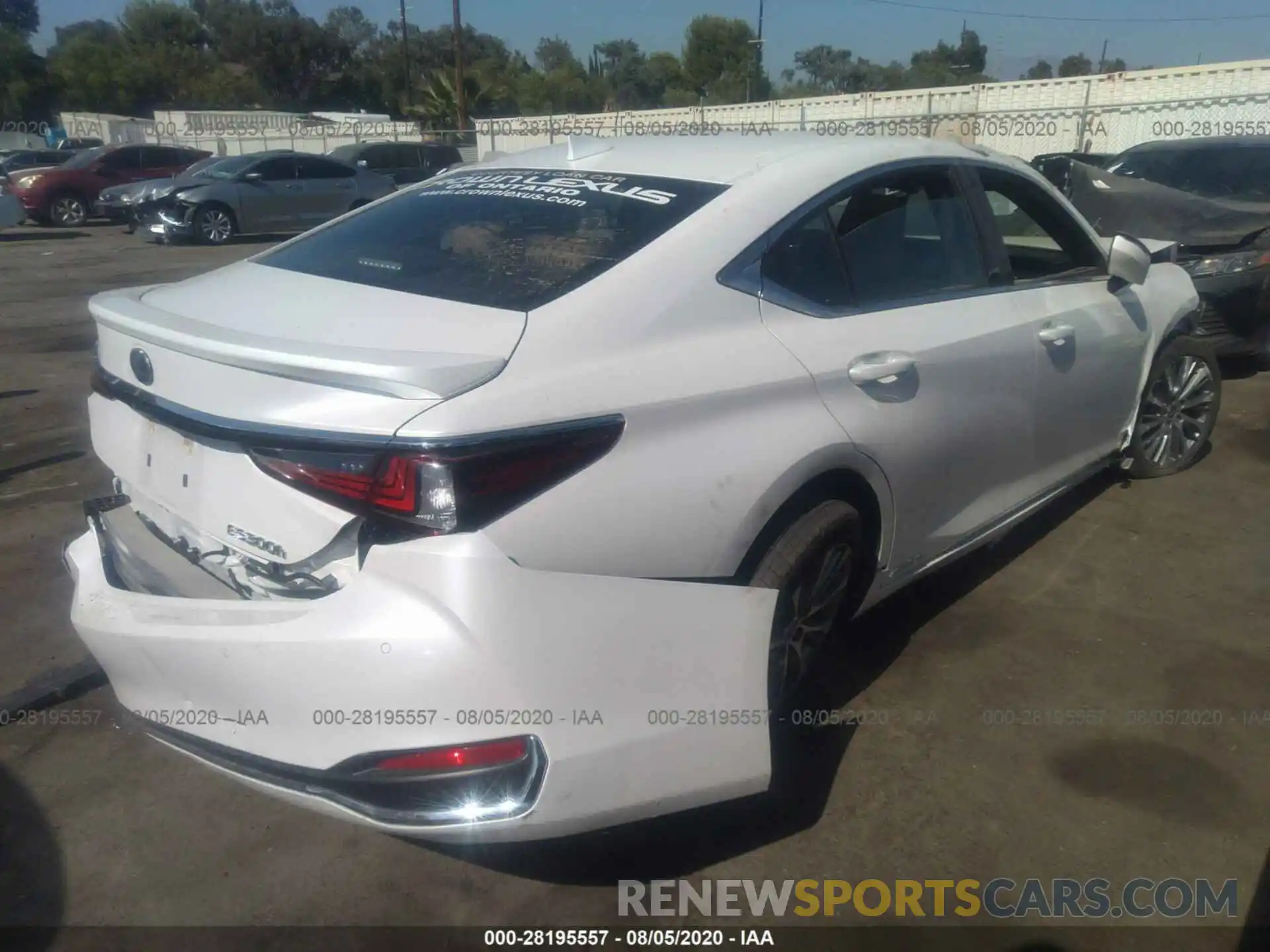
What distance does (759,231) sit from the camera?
9.04ft

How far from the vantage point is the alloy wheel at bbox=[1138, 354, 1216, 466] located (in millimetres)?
4836

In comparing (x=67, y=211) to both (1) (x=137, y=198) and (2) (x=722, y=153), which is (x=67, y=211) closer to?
(1) (x=137, y=198)

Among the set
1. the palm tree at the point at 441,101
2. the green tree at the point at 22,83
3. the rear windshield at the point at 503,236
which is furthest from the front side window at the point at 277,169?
the green tree at the point at 22,83

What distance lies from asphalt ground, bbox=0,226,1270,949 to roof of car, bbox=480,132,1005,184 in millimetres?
1629

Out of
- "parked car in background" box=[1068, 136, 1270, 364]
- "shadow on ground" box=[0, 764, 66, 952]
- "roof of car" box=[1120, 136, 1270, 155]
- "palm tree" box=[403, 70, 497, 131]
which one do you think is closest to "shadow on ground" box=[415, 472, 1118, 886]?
"shadow on ground" box=[0, 764, 66, 952]

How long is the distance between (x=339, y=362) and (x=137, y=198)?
1803 centimetres

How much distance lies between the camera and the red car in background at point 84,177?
20422 mm

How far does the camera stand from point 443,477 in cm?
201

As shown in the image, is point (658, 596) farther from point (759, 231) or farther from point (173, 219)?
point (173, 219)

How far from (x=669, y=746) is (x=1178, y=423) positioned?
3.86 m

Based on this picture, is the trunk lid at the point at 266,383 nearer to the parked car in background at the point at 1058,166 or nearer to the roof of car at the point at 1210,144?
the roof of car at the point at 1210,144

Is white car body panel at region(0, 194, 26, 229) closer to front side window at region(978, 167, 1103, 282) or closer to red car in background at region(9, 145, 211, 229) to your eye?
red car in background at region(9, 145, 211, 229)

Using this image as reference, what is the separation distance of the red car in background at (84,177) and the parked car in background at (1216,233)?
1920cm

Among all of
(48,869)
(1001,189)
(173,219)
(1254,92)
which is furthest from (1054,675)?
(1254,92)
